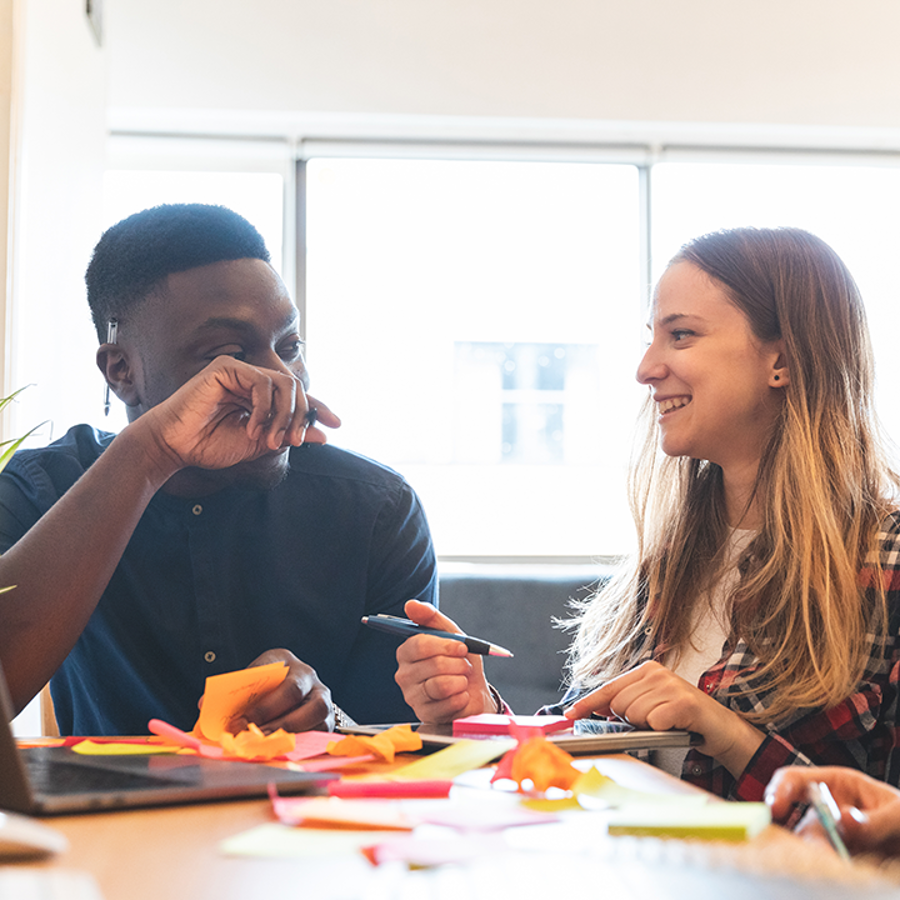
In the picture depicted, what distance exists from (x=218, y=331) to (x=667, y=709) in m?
0.82

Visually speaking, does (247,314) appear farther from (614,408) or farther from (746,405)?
(614,408)

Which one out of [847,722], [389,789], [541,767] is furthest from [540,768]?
[847,722]

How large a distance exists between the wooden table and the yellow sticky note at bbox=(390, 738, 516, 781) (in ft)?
0.58

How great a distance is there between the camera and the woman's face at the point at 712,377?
1.43 meters

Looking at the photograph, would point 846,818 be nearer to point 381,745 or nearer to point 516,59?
point 381,745

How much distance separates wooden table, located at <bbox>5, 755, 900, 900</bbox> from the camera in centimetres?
42

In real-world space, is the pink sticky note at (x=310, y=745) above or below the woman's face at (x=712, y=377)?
below

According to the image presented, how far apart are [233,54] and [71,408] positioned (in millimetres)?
1719

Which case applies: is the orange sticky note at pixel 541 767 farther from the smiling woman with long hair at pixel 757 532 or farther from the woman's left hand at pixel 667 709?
the smiling woman with long hair at pixel 757 532

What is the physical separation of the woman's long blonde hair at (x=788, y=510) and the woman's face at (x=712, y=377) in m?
0.02

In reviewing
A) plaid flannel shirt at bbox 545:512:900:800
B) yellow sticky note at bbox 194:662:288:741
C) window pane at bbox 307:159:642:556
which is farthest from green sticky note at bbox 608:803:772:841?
A: window pane at bbox 307:159:642:556

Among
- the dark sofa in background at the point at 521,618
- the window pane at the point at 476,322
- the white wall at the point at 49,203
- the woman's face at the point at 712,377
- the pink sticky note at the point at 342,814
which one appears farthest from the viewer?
the window pane at the point at 476,322

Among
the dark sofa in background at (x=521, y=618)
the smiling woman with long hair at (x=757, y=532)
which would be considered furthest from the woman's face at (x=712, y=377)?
the dark sofa in background at (x=521, y=618)

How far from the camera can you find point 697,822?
1.65 feet
